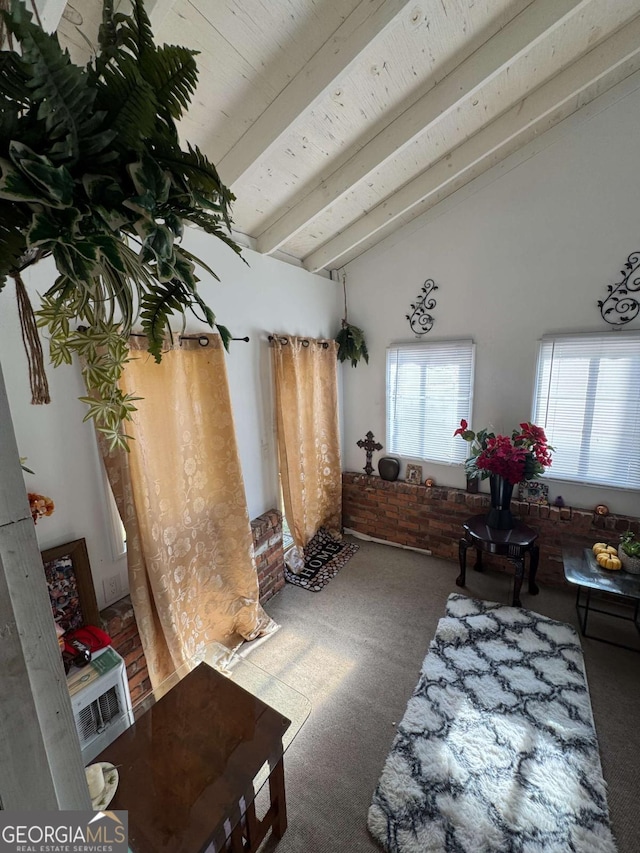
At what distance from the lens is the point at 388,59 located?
148 cm

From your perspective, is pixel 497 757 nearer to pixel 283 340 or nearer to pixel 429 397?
pixel 429 397

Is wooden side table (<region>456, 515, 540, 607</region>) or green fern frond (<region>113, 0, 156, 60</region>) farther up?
green fern frond (<region>113, 0, 156, 60</region>)

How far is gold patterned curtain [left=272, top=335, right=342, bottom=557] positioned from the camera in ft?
8.77

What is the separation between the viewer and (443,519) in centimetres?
301

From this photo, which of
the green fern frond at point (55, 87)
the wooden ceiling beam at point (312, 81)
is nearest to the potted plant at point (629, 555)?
the wooden ceiling beam at point (312, 81)

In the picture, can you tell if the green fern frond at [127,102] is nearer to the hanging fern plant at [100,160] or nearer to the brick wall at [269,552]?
the hanging fern plant at [100,160]

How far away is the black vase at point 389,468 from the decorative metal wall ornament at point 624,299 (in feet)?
6.18

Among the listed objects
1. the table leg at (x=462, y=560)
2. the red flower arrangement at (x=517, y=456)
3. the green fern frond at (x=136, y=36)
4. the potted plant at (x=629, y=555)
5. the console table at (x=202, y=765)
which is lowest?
the table leg at (x=462, y=560)

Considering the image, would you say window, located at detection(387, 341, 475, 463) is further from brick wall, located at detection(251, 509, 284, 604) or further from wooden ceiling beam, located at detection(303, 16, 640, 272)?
brick wall, located at detection(251, 509, 284, 604)

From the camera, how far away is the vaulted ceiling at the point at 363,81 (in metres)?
1.22

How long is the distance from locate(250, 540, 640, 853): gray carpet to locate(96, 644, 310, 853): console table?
209 millimetres

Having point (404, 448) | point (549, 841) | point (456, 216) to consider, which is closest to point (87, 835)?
point (549, 841)

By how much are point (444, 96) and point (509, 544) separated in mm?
2578

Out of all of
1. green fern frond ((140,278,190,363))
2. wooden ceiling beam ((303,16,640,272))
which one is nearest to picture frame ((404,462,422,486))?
wooden ceiling beam ((303,16,640,272))
